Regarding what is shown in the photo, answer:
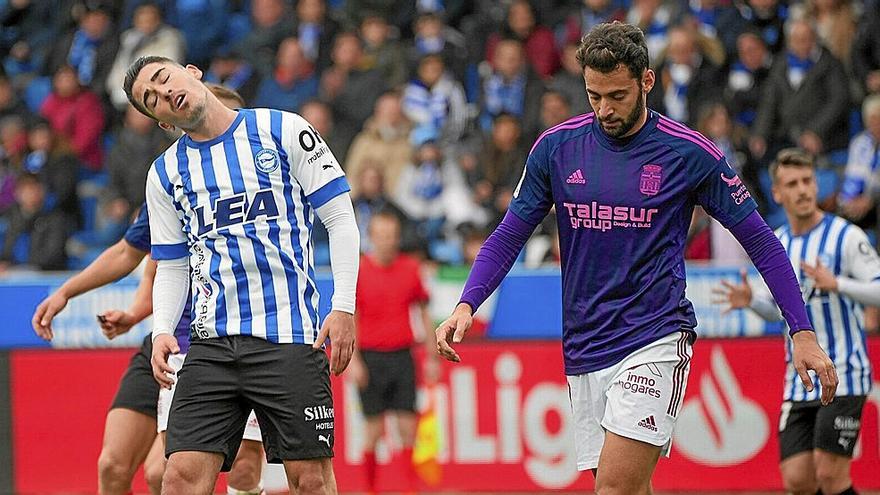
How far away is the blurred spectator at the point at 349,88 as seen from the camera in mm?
13039

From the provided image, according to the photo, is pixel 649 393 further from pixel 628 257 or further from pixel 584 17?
pixel 584 17

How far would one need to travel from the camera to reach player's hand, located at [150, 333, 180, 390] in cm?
523

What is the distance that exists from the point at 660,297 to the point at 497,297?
4865mm

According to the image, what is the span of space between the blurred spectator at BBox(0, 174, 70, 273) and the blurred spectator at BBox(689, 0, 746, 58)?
251 inches

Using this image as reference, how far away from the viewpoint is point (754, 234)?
5070 millimetres

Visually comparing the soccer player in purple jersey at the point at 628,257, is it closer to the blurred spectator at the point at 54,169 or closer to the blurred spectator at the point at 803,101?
the blurred spectator at the point at 803,101

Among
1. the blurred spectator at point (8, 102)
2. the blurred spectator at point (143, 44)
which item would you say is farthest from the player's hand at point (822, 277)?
the blurred spectator at point (8, 102)

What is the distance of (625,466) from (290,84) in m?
8.99

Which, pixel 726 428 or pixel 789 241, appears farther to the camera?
pixel 726 428

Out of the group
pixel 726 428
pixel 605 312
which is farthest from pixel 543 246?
pixel 605 312

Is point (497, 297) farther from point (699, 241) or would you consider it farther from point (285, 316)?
point (285, 316)

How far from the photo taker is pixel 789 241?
7340mm

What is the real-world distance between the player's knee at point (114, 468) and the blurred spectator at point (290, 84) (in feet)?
23.8

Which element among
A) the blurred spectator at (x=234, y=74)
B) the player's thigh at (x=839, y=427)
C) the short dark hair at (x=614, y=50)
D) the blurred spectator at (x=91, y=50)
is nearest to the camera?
the short dark hair at (x=614, y=50)
